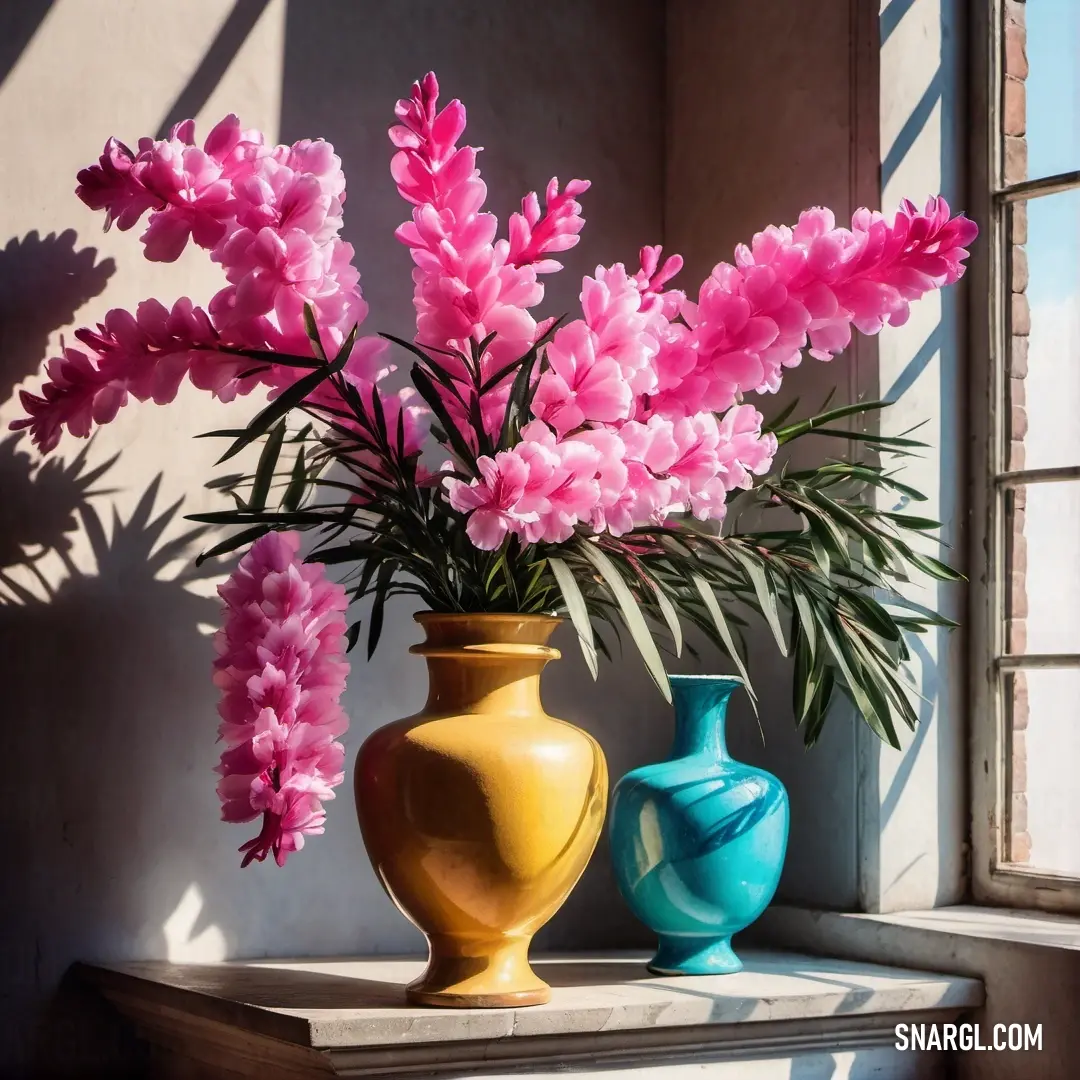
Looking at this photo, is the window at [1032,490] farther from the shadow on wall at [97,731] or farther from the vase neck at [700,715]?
the shadow on wall at [97,731]

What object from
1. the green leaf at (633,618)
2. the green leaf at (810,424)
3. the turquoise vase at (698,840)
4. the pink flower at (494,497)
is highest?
the green leaf at (810,424)

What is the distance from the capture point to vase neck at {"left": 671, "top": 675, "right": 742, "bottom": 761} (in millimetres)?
1940

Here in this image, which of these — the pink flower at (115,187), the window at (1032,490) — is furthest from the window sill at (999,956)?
the pink flower at (115,187)

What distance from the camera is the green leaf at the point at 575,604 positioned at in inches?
57.1

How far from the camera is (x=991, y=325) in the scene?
2281 mm

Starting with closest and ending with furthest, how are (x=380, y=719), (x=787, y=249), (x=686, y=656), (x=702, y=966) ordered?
(x=787, y=249), (x=702, y=966), (x=380, y=719), (x=686, y=656)

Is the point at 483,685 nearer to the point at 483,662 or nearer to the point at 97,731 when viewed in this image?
the point at 483,662

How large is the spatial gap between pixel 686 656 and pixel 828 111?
3.06 ft

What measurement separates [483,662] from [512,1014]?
0.38 m

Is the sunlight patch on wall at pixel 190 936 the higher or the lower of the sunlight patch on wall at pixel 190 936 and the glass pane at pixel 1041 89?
the lower

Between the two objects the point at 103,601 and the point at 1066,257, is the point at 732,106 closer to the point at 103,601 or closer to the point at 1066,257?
the point at 1066,257

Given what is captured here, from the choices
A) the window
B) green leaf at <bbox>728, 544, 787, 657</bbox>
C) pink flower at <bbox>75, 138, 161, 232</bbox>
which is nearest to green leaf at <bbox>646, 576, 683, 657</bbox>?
green leaf at <bbox>728, 544, 787, 657</bbox>

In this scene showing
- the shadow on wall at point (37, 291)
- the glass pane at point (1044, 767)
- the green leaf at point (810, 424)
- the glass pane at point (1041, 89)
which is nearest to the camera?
the green leaf at point (810, 424)

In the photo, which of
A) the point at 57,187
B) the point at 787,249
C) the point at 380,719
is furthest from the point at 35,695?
the point at 787,249
